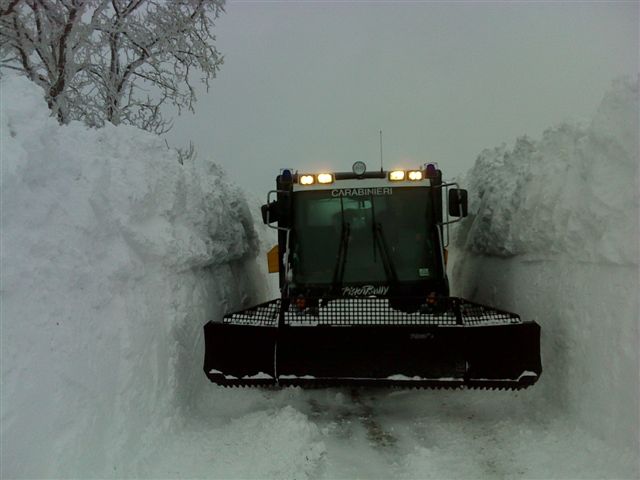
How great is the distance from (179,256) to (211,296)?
4.60ft

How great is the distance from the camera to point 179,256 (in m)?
6.34

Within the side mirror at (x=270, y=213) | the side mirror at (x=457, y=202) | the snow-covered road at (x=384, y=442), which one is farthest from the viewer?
the side mirror at (x=270, y=213)

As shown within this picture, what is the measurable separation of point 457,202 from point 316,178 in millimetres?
1777

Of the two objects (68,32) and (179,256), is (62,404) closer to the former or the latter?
(179,256)

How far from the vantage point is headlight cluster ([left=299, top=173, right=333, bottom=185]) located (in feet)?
23.4

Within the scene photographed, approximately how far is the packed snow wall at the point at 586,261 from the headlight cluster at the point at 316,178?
2.45 m

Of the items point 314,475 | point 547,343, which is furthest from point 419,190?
point 314,475

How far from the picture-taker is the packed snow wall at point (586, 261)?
4809 millimetres

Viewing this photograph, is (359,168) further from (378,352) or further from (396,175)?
(378,352)

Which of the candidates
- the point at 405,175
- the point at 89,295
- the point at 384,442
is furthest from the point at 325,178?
the point at 89,295

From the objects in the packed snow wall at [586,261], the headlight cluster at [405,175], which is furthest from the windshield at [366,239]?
the packed snow wall at [586,261]

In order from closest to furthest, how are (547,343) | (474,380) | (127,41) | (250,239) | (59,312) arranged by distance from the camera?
(59,312) < (474,380) < (547,343) < (250,239) < (127,41)

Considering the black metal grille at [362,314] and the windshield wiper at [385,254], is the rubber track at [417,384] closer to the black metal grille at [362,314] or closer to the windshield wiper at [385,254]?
the black metal grille at [362,314]

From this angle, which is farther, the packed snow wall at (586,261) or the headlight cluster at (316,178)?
the headlight cluster at (316,178)
